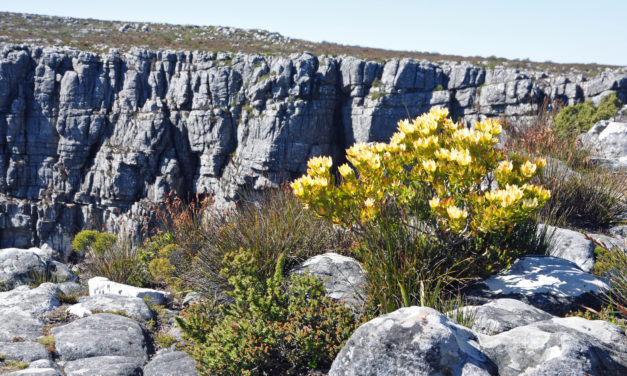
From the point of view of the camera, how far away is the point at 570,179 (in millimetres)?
7418

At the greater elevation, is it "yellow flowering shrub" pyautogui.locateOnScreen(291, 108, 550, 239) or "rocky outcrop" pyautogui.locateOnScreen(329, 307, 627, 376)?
"yellow flowering shrub" pyautogui.locateOnScreen(291, 108, 550, 239)

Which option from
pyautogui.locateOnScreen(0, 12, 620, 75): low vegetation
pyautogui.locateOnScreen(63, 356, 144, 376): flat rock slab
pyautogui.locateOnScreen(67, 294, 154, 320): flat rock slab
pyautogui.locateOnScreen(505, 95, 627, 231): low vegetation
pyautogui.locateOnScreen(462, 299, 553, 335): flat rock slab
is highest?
pyautogui.locateOnScreen(0, 12, 620, 75): low vegetation

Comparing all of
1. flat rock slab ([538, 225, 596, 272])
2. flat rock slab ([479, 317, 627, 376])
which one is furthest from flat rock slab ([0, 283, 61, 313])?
flat rock slab ([538, 225, 596, 272])

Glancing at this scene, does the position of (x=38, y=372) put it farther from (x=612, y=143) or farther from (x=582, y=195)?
(x=612, y=143)

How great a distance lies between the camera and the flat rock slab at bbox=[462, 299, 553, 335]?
356cm

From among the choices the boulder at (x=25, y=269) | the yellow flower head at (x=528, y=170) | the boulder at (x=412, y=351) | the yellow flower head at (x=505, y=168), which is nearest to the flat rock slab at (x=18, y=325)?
the boulder at (x=25, y=269)

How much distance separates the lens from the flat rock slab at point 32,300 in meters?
5.90

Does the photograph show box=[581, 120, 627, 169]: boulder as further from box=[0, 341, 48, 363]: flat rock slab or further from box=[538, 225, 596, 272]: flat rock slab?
box=[0, 341, 48, 363]: flat rock slab

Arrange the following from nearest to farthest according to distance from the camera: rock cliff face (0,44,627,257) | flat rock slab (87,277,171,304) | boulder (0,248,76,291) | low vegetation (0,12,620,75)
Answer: flat rock slab (87,277,171,304)
boulder (0,248,76,291)
rock cliff face (0,44,627,257)
low vegetation (0,12,620,75)

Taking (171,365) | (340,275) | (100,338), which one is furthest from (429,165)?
(100,338)

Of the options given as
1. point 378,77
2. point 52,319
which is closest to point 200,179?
point 378,77

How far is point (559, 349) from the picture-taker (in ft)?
9.43

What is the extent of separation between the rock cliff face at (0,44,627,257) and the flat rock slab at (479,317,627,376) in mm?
32202

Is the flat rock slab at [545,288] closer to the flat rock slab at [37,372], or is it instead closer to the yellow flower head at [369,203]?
the yellow flower head at [369,203]
